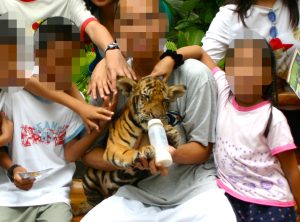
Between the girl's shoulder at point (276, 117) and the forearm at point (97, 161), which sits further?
the forearm at point (97, 161)

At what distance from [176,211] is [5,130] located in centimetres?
60

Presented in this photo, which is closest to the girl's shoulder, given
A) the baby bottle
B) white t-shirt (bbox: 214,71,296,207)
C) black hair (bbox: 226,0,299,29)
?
white t-shirt (bbox: 214,71,296,207)

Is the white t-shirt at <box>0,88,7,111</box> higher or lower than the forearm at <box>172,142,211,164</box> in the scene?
higher

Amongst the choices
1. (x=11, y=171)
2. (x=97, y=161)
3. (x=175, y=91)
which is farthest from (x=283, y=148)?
(x=11, y=171)

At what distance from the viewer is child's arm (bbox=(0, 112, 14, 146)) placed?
5.24ft

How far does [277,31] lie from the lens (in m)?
1.98

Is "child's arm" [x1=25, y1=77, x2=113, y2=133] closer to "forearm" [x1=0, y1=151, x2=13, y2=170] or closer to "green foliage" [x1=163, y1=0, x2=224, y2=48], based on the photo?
"forearm" [x1=0, y1=151, x2=13, y2=170]

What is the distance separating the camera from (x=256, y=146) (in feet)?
4.95

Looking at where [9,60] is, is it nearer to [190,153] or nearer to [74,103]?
[74,103]

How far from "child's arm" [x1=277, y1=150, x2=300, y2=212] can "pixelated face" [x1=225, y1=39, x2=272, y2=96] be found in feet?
0.66

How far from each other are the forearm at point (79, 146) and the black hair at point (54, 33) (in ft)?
1.04

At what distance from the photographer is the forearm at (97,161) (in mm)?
1586

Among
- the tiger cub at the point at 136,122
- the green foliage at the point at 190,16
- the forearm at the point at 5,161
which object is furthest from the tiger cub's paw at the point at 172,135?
the green foliage at the point at 190,16

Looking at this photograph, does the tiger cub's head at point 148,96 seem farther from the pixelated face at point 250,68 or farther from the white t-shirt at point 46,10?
the white t-shirt at point 46,10
